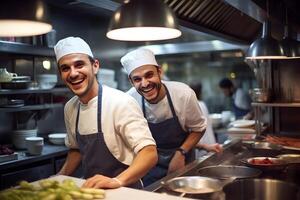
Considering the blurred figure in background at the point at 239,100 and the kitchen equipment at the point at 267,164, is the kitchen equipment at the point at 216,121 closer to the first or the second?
the blurred figure in background at the point at 239,100

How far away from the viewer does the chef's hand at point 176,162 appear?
238 centimetres

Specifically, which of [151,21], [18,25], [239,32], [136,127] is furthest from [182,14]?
[239,32]

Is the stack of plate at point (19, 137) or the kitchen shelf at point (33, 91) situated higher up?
the kitchen shelf at point (33, 91)

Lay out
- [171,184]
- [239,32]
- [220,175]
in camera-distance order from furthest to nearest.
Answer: [239,32]
[220,175]
[171,184]

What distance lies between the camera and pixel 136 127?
1.73 meters

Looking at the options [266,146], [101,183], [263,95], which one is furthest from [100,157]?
[263,95]

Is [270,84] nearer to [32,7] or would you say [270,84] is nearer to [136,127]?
[136,127]

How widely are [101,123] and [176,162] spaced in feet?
2.57

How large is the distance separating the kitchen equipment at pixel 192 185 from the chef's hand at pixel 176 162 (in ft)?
2.00

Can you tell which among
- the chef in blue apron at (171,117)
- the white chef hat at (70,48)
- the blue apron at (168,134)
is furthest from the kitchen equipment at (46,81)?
the white chef hat at (70,48)

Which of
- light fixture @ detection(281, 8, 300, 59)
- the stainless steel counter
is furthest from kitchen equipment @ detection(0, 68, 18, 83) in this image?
light fixture @ detection(281, 8, 300, 59)

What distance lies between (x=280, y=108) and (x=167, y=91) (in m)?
1.55

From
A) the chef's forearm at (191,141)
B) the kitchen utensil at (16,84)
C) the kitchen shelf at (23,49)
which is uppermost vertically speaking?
the kitchen shelf at (23,49)

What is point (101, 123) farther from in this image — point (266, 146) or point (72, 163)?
point (266, 146)
